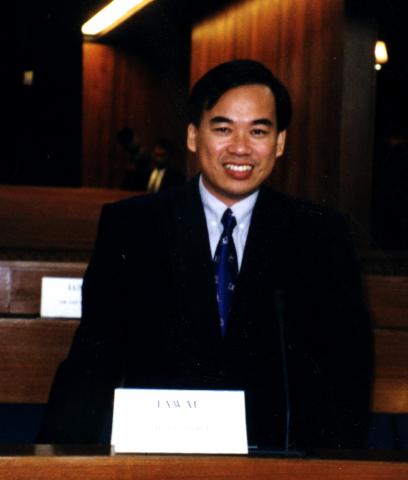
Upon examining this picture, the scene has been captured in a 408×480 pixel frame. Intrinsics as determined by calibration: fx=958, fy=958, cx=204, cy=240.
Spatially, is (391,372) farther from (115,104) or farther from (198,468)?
(115,104)

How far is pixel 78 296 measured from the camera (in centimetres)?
203

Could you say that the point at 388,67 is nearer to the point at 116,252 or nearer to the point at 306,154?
the point at 306,154

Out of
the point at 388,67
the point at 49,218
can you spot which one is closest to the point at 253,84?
the point at 49,218

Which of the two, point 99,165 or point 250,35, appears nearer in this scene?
point 250,35

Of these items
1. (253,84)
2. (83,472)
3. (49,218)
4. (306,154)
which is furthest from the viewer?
(306,154)

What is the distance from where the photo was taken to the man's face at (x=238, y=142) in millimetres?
1625

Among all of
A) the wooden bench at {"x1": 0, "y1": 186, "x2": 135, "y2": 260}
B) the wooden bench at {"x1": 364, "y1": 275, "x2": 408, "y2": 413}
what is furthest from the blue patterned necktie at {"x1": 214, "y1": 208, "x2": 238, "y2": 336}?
the wooden bench at {"x1": 0, "y1": 186, "x2": 135, "y2": 260}

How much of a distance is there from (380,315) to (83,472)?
137cm

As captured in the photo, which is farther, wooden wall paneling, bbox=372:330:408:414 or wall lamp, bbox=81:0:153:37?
wall lamp, bbox=81:0:153:37

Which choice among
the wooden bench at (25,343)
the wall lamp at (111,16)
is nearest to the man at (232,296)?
the wooden bench at (25,343)

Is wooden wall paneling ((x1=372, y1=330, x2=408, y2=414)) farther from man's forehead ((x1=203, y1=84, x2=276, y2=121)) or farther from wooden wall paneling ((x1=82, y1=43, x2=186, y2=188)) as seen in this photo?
wooden wall paneling ((x1=82, y1=43, x2=186, y2=188))

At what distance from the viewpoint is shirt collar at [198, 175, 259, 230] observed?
1688 mm

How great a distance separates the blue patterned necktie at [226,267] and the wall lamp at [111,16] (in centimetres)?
730

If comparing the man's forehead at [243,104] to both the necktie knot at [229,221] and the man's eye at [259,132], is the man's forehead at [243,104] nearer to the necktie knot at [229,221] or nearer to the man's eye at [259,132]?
the man's eye at [259,132]
